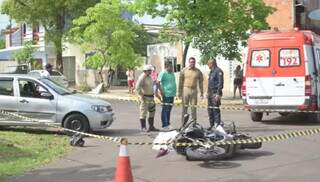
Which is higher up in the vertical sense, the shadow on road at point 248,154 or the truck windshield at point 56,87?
the truck windshield at point 56,87

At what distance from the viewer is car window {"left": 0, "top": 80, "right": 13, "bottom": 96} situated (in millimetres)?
16250

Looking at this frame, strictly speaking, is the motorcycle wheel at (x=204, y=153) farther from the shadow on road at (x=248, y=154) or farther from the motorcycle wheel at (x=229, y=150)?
the shadow on road at (x=248, y=154)

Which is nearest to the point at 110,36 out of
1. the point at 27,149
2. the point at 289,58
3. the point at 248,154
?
the point at 289,58

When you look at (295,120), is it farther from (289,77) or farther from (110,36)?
(110,36)

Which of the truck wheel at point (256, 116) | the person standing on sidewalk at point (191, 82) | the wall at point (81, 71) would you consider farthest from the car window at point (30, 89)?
the wall at point (81, 71)

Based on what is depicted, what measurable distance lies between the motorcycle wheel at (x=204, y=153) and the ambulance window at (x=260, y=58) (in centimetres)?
757

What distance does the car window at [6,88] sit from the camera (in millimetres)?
16250

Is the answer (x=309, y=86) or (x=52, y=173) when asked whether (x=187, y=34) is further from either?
(x=52, y=173)

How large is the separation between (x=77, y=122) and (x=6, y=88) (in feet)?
6.67

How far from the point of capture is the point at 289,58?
18156 millimetres

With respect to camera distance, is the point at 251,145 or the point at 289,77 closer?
the point at 251,145

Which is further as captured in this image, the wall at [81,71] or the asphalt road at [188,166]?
the wall at [81,71]

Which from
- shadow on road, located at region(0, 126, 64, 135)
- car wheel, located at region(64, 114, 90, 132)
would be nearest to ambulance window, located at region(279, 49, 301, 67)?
car wheel, located at region(64, 114, 90, 132)

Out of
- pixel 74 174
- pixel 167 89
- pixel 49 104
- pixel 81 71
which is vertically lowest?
pixel 74 174
